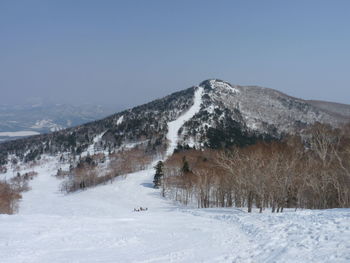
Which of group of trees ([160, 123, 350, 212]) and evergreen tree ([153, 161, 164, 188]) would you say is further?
evergreen tree ([153, 161, 164, 188])

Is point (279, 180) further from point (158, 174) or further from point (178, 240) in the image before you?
point (158, 174)

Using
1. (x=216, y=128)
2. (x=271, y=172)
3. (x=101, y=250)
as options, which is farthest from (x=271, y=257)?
(x=216, y=128)

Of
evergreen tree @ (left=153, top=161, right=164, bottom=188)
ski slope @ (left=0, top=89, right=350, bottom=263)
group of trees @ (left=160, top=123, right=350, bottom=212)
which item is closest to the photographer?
ski slope @ (left=0, top=89, right=350, bottom=263)

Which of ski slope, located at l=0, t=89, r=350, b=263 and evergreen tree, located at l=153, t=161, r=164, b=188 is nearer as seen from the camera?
ski slope, located at l=0, t=89, r=350, b=263

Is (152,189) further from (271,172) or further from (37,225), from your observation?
(37,225)

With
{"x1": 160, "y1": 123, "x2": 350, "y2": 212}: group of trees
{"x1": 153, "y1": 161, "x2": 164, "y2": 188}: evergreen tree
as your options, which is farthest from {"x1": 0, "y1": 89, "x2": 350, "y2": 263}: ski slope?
{"x1": 153, "y1": 161, "x2": 164, "y2": 188}: evergreen tree

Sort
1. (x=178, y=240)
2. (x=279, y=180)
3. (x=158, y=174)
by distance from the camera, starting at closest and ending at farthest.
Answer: (x=178, y=240), (x=279, y=180), (x=158, y=174)

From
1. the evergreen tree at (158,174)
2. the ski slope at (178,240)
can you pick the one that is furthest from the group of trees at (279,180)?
the ski slope at (178,240)

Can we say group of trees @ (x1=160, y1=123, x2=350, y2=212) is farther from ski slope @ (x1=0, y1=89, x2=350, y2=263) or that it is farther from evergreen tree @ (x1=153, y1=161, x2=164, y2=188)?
ski slope @ (x1=0, y1=89, x2=350, y2=263)

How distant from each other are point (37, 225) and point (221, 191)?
128ft

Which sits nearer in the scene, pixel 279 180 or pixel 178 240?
pixel 178 240

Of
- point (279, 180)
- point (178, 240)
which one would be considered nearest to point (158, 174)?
point (279, 180)

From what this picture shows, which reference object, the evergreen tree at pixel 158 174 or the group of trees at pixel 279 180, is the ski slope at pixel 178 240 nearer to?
the group of trees at pixel 279 180

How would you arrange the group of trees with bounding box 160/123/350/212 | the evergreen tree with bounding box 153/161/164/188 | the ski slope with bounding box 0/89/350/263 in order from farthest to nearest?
the evergreen tree with bounding box 153/161/164/188 → the group of trees with bounding box 160/123/350/212 → the ski slope with bounding box 0/89/350/263
